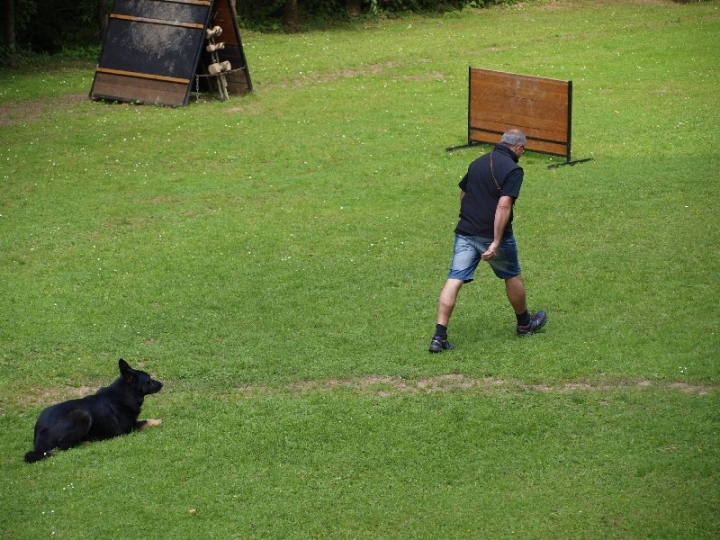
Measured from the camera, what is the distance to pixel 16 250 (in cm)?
1324

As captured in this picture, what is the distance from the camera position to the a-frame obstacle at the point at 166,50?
20547mm

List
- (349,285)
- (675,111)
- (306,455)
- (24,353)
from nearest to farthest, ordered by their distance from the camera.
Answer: (306,455)
(24,353)
(349,285)
(675,111)

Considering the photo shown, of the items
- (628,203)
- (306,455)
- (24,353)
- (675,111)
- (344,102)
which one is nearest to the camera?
(306,455)

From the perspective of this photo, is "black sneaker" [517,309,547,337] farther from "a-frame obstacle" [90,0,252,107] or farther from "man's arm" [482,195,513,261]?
"a-frame obstacle" [90,0,252,107]

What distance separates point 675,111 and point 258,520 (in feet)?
49.4

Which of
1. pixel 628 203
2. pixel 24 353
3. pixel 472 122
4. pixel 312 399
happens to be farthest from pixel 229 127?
pixel 312 399

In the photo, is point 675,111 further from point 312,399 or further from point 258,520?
point 258,520

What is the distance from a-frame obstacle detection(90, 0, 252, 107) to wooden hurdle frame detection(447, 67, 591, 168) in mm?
6136

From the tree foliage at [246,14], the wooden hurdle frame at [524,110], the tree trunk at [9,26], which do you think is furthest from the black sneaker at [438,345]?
the tree foliage at [246,14]

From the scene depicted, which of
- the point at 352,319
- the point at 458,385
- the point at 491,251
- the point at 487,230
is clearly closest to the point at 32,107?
the point at 352,319

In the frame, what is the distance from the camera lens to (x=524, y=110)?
17.0m

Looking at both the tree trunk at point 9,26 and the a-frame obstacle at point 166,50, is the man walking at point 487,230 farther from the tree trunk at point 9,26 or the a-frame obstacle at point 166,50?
the tree trunk at point 9,26

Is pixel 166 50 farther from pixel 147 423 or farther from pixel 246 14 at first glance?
pixel 147 423

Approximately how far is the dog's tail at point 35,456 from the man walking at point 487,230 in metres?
3.82
